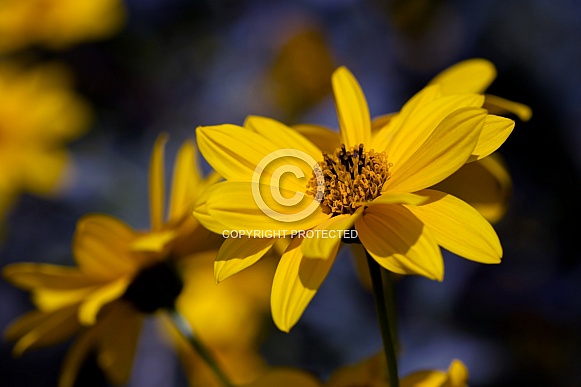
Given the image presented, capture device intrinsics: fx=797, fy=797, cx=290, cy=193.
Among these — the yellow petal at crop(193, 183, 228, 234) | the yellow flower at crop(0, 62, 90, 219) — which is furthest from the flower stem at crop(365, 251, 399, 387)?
the yellow flower at crop(0, 62, 90, 219)

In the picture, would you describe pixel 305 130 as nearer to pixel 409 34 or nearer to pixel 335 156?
pixel 335 156

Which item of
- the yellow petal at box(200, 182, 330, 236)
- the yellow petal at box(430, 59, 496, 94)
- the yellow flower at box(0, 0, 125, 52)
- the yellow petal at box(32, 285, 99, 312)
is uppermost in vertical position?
the yellow petal at box(430, 59, 496, 94)

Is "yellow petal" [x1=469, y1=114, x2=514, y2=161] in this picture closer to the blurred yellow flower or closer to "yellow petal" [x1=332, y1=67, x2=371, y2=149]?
"yellow petal" [x1=332, y1=67, x2=371, y2=149]

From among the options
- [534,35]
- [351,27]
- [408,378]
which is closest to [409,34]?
[351,27]

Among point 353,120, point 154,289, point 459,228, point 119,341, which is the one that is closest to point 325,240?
point 459,228

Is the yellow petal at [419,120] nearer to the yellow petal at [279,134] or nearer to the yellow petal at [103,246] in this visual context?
the yellow petal at [279,134]

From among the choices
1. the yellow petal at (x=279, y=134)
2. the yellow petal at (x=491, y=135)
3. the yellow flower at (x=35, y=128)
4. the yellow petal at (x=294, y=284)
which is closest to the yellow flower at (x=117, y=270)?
the yellow petal at (x=279, y=134)
